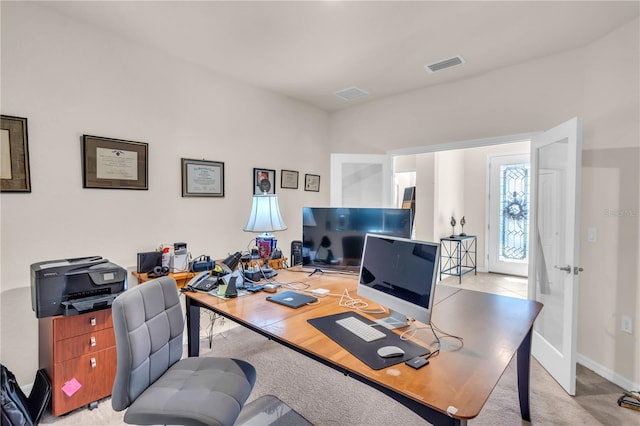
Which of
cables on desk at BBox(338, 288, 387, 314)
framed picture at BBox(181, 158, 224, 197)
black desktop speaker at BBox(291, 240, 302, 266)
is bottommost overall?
cables on desk at BBox(338, 288, 387, 314)

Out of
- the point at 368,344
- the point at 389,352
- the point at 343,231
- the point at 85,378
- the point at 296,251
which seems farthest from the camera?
the point at 296,251

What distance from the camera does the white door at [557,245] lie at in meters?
2.22

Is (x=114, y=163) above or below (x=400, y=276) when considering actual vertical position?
above

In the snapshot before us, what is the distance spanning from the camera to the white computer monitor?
1.39 metres

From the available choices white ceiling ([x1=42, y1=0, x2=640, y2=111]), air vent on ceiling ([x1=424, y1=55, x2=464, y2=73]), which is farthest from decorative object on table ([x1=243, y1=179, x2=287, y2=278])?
air vent on ceiling ([x1=424, y1=55, x2=464, y2=73])

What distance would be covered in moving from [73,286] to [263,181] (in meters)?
2.13

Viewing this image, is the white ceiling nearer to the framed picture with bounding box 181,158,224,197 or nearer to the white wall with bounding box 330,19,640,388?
the white wall with bounding box 330,19,640,388

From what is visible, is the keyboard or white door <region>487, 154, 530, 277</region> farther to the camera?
white door <region>487, 154, 530, 277</region>

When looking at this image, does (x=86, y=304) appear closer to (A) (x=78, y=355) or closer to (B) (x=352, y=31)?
(A) (x=78, y=355)

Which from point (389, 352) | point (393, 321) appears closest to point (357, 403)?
point (393, 321)

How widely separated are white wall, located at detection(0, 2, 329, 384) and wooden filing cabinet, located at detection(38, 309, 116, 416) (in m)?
0.42

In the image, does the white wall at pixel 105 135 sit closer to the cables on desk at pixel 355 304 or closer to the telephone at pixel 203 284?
the telephone at pixel 203 284

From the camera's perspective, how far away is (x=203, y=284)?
7.10 ft

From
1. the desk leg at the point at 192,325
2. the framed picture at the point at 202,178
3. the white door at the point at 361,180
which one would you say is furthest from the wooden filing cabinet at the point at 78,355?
the white door at the point at 361,180
